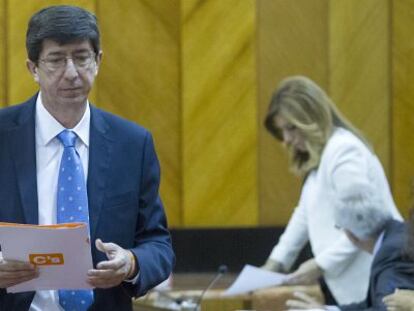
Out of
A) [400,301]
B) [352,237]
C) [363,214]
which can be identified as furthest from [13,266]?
[352,237]

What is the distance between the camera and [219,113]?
7.17m

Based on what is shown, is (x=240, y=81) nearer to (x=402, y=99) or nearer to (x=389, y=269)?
(x=402, y=99)

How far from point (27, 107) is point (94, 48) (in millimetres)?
239

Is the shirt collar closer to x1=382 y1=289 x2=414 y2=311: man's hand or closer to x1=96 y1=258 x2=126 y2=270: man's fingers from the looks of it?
x1=96 y1=258 x2=126 y2=270: man's fingers

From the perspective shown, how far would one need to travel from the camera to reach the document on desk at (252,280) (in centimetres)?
516

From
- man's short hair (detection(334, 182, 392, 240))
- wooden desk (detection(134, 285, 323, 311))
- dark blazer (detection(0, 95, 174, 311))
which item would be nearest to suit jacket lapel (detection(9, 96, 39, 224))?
dark blazer (detection(0, 95, 174, 311))

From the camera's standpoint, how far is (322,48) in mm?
7227

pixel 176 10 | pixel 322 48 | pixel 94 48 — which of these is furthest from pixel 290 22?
pixel 94 48

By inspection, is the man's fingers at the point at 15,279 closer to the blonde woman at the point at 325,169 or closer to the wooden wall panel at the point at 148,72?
the blonde woman at the point at 325,169

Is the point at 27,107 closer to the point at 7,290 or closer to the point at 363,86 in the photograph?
the point at 7,290

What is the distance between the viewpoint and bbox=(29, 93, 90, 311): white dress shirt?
2941 mm

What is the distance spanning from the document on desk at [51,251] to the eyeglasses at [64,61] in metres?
0.42

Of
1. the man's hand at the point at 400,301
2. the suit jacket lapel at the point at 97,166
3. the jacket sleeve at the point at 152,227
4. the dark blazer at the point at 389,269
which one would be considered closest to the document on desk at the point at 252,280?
the dark blazer at the point at 389,269

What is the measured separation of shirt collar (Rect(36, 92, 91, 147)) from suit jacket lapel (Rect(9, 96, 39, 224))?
0.07 ft
